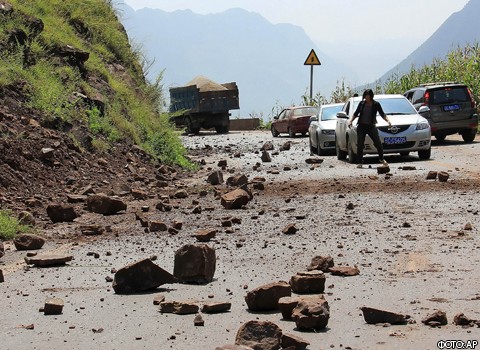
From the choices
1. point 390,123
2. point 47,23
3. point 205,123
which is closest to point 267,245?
point 390,123

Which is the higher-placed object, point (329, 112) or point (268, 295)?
point (329, 112)

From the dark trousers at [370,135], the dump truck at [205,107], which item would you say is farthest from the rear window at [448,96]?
the dump truck at [205,107]


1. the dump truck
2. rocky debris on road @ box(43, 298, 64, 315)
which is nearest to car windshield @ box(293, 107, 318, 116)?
the dump truck

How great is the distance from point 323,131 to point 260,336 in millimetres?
24117

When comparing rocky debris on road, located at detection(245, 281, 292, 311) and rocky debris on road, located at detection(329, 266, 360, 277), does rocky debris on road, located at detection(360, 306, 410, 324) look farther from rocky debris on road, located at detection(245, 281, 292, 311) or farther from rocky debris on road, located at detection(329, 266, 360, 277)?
rocky debris on road, located at detection(329, 266, 360, 277)

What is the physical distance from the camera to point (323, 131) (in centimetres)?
2981

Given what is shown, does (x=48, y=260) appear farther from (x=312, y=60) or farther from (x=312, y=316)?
(x=312, y=60)

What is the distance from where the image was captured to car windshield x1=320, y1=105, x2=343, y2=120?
31406 mm

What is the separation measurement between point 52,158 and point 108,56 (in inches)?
536

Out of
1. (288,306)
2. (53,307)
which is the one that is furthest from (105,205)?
(288,306)

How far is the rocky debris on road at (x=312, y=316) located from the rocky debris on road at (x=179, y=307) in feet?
3.05

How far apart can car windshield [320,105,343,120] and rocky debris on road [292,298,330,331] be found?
24.7m

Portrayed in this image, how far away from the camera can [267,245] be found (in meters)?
10.9

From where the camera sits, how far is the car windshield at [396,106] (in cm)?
2569
